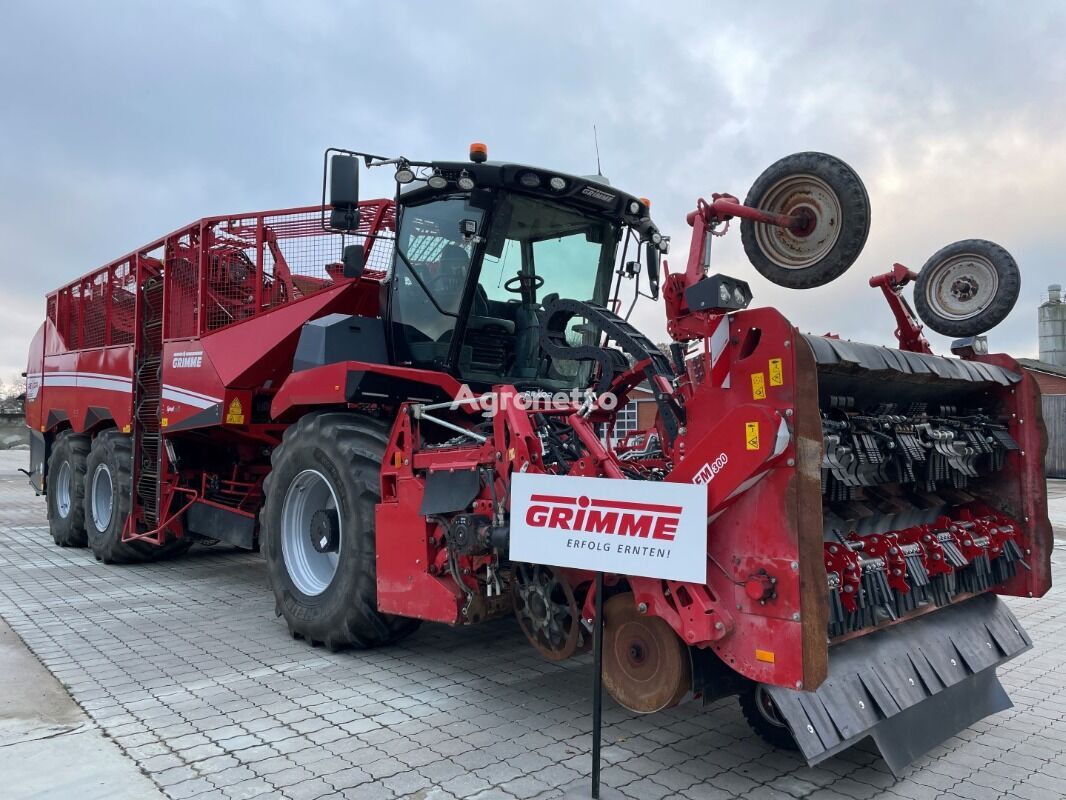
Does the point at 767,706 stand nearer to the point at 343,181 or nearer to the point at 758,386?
the point at 758,386

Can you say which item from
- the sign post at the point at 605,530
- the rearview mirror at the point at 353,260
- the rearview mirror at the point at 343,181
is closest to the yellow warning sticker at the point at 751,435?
the sign post at the point at 605,530

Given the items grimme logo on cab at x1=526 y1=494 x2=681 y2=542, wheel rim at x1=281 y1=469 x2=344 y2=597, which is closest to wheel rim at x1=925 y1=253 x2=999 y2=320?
grimme logo on cab at x1=526 y1=494 x2=681 y2=542

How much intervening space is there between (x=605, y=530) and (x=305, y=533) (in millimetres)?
2977

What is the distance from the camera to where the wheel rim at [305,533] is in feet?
17.5

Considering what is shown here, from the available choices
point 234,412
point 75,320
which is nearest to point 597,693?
point 234,412

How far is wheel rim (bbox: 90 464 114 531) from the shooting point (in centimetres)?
852

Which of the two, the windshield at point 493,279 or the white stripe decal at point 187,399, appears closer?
the windshield at point 493,279

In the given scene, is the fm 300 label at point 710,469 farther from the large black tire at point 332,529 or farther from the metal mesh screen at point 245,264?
the metal mesh screen at point 245,264

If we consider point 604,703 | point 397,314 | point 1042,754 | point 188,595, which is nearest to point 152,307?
point 188,595

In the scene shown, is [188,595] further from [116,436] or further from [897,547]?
[897,547]

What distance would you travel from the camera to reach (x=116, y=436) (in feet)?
27.1

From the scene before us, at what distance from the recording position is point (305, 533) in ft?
17.9

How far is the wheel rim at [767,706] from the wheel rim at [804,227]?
1.94 metres

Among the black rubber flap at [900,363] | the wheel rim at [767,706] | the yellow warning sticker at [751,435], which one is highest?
the black rubber flap at [900,363]
